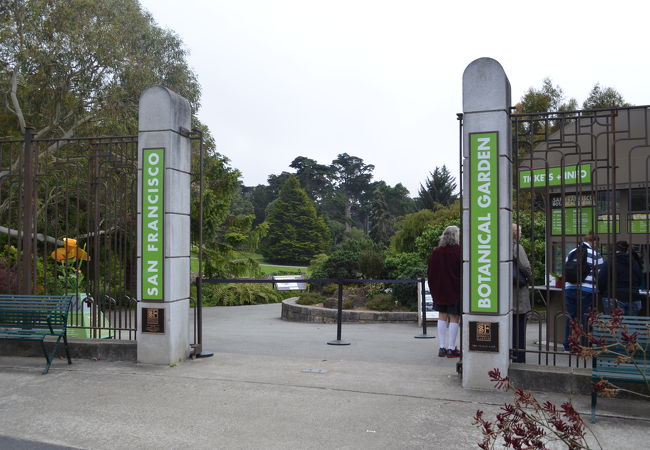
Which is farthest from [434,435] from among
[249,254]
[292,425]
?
[249,254]

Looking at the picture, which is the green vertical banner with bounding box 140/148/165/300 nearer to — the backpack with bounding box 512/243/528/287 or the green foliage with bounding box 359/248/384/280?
the backpack with bounding box 512/243/528/287

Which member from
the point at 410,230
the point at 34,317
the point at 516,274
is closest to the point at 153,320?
the point at 34,317

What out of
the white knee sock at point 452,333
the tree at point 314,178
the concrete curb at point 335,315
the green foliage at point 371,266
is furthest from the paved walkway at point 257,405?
the tree at point 314,178

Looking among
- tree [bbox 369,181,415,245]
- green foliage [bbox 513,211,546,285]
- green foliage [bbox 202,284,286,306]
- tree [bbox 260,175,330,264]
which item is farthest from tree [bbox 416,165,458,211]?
green foliage [bbox 513,211,546,285]

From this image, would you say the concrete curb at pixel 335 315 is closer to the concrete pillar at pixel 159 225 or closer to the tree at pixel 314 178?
the concrete pillar at pixel 159 225

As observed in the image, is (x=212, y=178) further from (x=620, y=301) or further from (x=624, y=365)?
(x=624, y=365)

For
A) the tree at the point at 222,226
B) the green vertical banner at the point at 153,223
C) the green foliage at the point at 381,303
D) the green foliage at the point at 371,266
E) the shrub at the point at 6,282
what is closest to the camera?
the green vertical banner at the point at 153,223

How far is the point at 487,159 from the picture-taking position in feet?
20.2

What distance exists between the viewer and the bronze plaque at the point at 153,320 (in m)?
7.29

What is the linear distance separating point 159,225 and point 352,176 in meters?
95.0

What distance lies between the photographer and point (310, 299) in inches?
619

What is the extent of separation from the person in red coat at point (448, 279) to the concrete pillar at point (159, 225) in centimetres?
353

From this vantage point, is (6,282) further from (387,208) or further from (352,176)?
(352,176)

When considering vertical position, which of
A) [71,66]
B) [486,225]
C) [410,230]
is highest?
[71,66]
